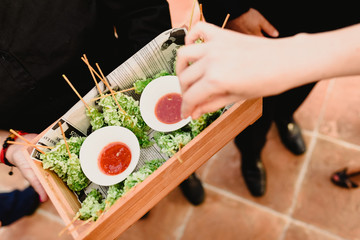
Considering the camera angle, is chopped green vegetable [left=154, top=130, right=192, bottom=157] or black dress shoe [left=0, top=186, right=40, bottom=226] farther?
black dress shoe [left=0, top=186, right=40, bottom=226]

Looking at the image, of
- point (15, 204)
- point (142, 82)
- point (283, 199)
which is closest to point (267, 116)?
point (283, 199)

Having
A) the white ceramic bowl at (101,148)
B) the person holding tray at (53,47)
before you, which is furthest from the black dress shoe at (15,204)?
the white ceramic bowl at (101,148)

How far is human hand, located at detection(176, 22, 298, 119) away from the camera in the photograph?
793 millimetres

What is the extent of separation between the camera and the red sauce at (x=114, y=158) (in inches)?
57.0

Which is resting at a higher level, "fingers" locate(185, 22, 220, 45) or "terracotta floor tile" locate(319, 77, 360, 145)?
"fingers" locate(185, 22, 220, 45)

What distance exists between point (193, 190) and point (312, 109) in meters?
1.53

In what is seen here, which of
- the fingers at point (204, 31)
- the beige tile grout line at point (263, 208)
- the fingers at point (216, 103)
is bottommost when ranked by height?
the beige tile grout line at point (263, 208)

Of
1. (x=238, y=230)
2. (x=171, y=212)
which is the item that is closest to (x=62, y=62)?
(x=171, y=212)

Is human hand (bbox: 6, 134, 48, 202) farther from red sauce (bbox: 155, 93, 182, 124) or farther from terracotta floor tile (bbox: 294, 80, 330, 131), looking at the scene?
terracotta floor tile (bbox: 294, 80, 330, 131)

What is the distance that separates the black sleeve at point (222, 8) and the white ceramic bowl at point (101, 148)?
953 mm

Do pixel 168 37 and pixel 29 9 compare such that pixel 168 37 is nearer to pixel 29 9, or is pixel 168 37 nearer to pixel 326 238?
pixel 29 9

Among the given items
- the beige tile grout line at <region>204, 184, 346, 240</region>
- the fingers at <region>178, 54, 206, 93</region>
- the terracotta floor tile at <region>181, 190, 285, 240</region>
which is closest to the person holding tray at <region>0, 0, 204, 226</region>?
the fingers at <region>178, 54, 206, 93</region>

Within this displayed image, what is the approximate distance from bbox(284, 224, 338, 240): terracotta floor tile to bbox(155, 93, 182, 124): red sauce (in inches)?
65.4

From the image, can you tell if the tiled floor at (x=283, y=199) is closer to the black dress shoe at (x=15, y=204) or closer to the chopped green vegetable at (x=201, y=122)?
the black dress shoe at (x=15, y=204)
